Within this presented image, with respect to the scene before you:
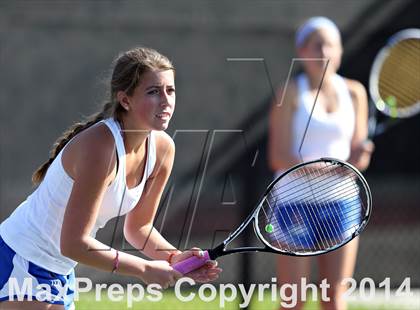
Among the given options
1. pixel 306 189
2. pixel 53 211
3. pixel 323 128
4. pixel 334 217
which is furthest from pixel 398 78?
pixel 53 211

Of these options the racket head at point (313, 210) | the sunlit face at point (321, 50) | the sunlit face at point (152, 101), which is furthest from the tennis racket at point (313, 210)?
the sunlit face at point (321, 50)

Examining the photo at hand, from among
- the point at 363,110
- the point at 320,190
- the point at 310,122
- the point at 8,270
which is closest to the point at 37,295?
the point at 8,270

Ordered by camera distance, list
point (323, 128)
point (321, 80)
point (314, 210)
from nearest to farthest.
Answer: point (314, 210)
point (323, 128)
point (321, 80)

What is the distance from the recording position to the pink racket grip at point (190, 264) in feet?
9.66

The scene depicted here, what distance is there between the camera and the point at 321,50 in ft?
15.3

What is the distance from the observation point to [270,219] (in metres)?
3.67

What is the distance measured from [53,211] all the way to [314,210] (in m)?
1.31

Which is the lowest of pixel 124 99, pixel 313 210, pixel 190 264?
pixel 313 210

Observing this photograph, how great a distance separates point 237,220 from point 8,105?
5.09ft

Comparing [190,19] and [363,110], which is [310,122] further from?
[190,19]

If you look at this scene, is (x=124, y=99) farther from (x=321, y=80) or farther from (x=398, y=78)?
(x=398, y=78)

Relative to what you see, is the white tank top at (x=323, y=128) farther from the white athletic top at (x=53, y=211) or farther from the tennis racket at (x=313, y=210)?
the white athletic top at (x=53, y=211)

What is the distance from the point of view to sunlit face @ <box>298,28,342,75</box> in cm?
464

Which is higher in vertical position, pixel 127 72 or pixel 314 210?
pixel 127 72
